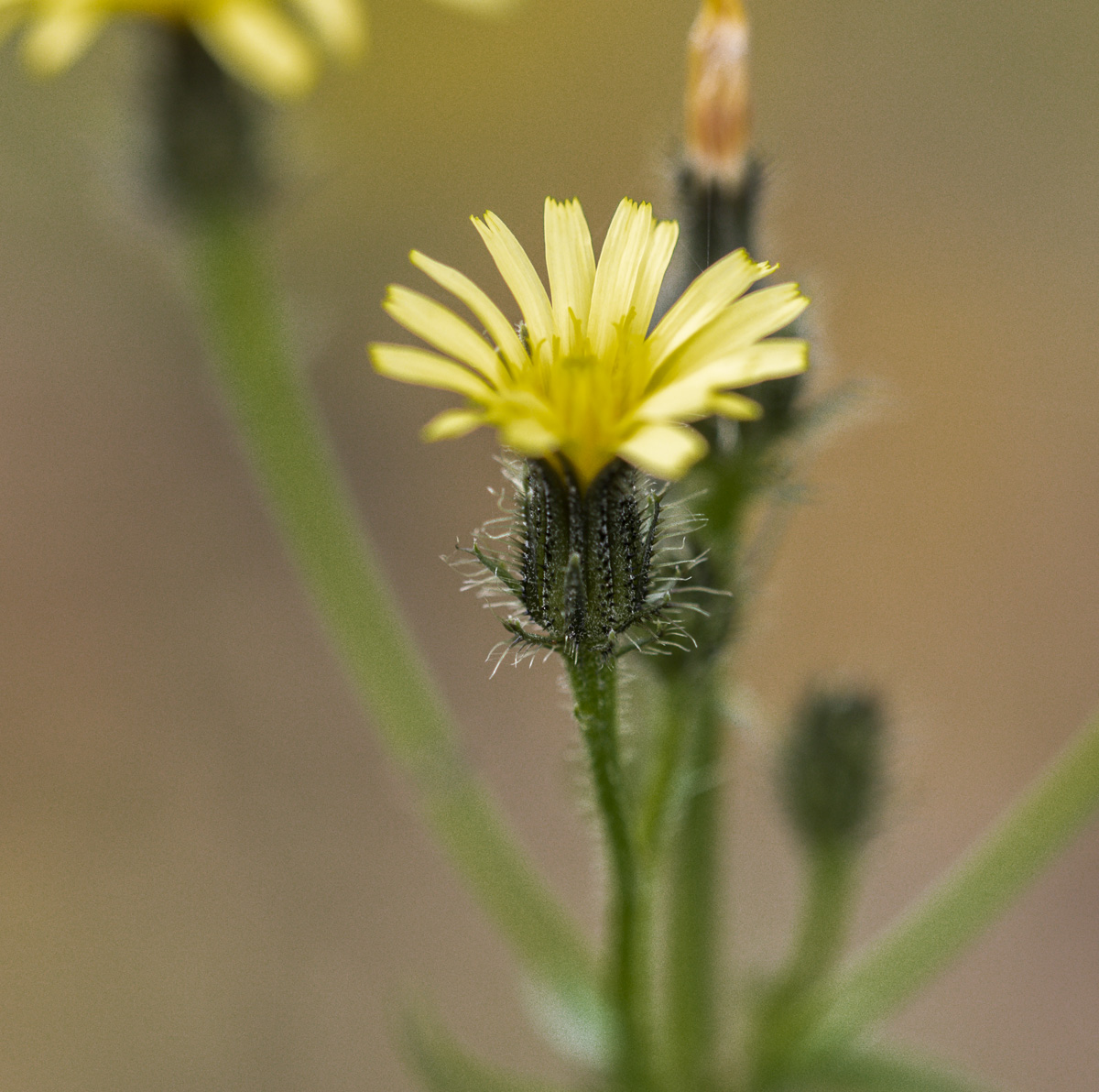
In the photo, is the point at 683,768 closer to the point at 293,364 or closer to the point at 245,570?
the point at 293,364

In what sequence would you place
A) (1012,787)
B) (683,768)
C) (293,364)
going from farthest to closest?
1. (1012,787)
2. (293,364)
3. (683,768)

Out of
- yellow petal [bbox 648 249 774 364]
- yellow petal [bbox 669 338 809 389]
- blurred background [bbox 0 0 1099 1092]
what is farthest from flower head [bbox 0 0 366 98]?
blurred background [bbox 0 0 1099 1092]

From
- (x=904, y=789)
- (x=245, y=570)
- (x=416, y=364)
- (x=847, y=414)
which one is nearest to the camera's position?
(x=416, y=364)

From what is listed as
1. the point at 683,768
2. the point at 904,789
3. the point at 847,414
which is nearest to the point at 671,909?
the point at 683,768

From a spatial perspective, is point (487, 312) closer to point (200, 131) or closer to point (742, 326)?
point (742, 326)

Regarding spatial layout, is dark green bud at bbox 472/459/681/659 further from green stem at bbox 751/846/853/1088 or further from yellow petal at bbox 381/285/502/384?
green stem at bbox 751/846/853/1088
